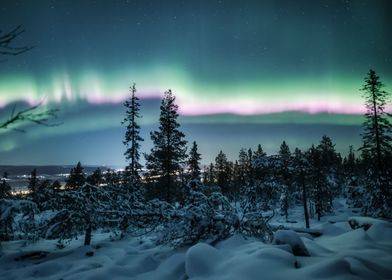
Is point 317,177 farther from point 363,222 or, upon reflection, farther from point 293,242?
point 293,242

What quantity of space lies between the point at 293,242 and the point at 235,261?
1776 mm

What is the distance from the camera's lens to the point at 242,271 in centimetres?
513

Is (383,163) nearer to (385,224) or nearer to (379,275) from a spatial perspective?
(385,224)

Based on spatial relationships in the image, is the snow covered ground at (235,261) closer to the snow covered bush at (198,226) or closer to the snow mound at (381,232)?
the snow mound at (381,232)

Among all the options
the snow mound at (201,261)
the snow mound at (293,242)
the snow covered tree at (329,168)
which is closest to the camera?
the snow mound at (201,261)

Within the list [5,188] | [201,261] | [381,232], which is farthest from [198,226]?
[5,188]

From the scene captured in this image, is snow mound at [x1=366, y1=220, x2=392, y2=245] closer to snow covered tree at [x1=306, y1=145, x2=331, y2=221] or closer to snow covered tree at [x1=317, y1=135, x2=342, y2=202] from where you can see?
snow covered tree at [x1=306, y1=145, x2=331, y2=221]

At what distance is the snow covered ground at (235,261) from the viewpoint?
5027 millimetres

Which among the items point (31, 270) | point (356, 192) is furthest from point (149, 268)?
point (356, 192)

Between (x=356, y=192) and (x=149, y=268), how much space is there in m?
25.7

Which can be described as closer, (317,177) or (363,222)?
(363,222)

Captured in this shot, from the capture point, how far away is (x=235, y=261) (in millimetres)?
5664

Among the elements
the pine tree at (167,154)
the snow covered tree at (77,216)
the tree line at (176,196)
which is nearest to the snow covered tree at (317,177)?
the tree line at (176,196)

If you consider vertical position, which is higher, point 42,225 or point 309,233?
point 42,225
